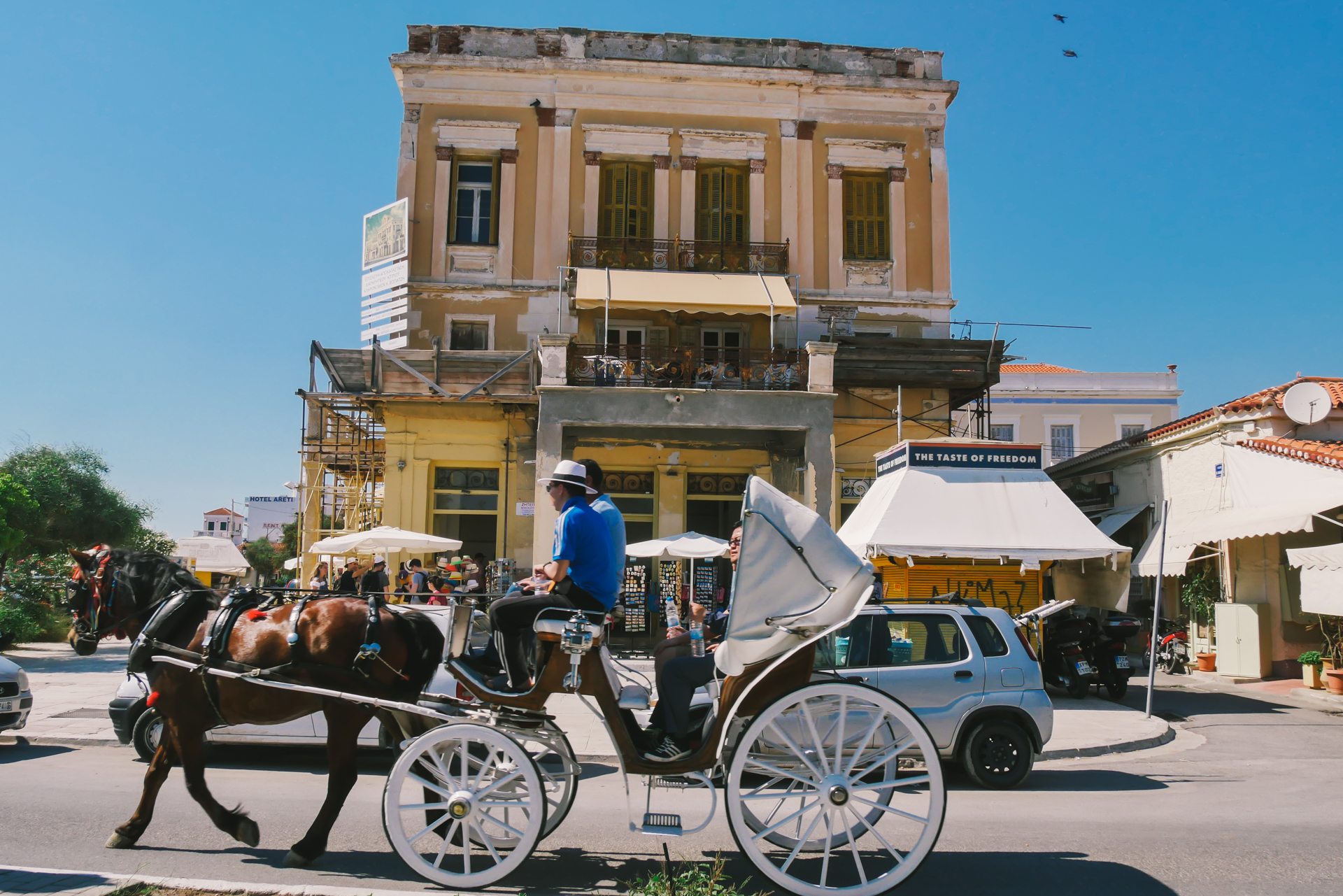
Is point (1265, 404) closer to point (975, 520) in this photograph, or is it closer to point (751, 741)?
point (975, 520)

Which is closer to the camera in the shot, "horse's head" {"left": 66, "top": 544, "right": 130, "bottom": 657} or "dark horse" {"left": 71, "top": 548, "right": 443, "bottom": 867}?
"dark horse" {"left": 71, "top": 548, "right": 443, "bottom": 867}

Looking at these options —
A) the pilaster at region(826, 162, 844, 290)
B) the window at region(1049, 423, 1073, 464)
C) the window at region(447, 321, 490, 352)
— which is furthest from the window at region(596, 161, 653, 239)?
the window at region(1049, 423, 1073, 464)

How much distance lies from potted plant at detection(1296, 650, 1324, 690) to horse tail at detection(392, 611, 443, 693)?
1506 centimetres

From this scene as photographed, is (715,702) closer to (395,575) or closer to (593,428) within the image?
(593,428)

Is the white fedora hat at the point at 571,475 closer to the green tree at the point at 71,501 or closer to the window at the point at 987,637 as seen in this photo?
the window at the point at 987,637

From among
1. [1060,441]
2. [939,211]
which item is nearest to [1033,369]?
[1060,441]

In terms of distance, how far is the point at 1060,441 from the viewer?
41219 mm

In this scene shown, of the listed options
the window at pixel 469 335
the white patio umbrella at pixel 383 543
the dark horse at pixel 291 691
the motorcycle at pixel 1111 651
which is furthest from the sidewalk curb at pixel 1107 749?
the window at pixel 469 335

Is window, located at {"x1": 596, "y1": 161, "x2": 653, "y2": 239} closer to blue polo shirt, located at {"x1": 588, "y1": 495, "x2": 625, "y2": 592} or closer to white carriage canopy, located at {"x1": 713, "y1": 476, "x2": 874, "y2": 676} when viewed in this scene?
blue polo shirt, located at {"x1": 588, "y1": 495, "x2": 625, "y2": 592}

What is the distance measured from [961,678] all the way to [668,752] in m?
4.15

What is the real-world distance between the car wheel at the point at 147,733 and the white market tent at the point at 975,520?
9.60 m

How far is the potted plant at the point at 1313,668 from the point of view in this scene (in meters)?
15.0

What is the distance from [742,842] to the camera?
488 centimetres

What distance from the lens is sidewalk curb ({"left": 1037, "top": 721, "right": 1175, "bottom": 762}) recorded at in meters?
10.2
